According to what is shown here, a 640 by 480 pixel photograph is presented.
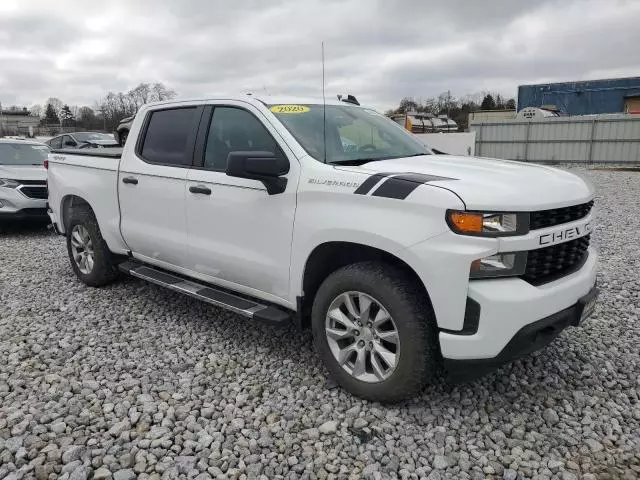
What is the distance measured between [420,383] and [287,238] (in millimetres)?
1205

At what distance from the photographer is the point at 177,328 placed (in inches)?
171

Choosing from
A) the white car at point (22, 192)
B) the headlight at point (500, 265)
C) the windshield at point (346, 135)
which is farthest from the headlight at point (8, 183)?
the headlight at point (500, 265)

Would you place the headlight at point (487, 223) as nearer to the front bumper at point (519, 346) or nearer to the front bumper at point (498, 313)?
the front bumper at point (498, 313)

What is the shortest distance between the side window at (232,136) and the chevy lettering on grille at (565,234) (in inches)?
70.7

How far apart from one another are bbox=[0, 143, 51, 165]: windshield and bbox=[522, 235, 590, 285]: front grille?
30.5 ft

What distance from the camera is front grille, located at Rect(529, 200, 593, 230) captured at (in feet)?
8.76

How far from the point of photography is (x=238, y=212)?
355cm

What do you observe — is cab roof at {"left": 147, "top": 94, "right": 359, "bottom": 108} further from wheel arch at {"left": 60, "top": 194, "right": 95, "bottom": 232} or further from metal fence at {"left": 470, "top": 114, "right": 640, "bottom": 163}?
metal fence at {"left": 470, "top": 114, "right": 640, "bottom": 163}

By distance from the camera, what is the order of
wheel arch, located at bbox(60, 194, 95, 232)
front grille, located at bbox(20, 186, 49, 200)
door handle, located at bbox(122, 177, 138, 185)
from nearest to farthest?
door handle, located at bbox(122, 177, 138, 185) < wheel arch, located at bbox(60, 194, 95, 232) < front grille, located at bbox(20, 186, 49, 200)

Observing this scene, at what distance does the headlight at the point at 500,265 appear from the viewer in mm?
2559

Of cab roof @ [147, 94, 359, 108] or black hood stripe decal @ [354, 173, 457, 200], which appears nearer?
black hood stripe decal @ [354, 173, 457, 200]

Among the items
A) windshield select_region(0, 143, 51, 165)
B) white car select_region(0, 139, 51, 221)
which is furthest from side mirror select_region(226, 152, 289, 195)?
windshield select_region(0, 143, 51, 165)

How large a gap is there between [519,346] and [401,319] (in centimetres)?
62

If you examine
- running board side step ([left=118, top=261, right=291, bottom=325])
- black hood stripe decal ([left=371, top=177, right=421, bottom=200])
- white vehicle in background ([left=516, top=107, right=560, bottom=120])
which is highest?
white vehicle in background ([left=516, top=107, right=560, bottom=120])
